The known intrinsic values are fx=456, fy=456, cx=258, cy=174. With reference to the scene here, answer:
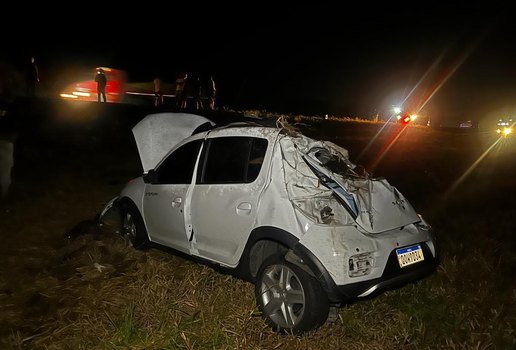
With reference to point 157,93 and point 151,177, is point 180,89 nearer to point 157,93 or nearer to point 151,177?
point 157,93

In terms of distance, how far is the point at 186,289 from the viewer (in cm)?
435

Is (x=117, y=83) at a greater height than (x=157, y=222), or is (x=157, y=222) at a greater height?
(x=117, y=83)

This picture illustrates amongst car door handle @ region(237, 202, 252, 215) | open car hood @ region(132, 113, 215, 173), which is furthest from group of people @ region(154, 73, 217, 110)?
car door handle @ region(237, 202, 252, 215)

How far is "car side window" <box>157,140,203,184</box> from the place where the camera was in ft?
15.5

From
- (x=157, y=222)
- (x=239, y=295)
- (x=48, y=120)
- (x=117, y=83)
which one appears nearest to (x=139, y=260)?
(x=157, y=222)

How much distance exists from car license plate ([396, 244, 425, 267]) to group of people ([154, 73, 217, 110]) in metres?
12.7

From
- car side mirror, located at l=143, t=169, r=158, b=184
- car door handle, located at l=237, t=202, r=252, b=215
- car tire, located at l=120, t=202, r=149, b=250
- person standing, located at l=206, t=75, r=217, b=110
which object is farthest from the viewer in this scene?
person standing, located at l=206, t=75, r=217, b=110

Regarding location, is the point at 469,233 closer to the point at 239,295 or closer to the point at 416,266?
the point at 416,266

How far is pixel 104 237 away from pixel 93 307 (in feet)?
6.56

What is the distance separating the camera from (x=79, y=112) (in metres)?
12.2

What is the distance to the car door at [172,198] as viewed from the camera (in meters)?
4.64

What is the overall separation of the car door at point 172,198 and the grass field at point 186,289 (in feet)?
1.23

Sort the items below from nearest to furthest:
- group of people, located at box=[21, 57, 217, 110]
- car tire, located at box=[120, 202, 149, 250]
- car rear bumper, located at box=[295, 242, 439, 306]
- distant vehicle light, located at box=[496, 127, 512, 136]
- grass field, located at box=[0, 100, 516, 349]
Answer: car rear bumper, located at box=[295, 242, 439, 306]
grass field, located at box=[0, 100, 516, 349]
car tire, located at box=[120, 202, 149, 250]
group of people, located at box=[21, 57, 217, 110]
distant vehicle light, located at box=[496, 127, 512, 136]

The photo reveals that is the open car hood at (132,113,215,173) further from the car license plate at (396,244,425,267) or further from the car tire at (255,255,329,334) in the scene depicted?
the car license plate at (396,244,425,267)
